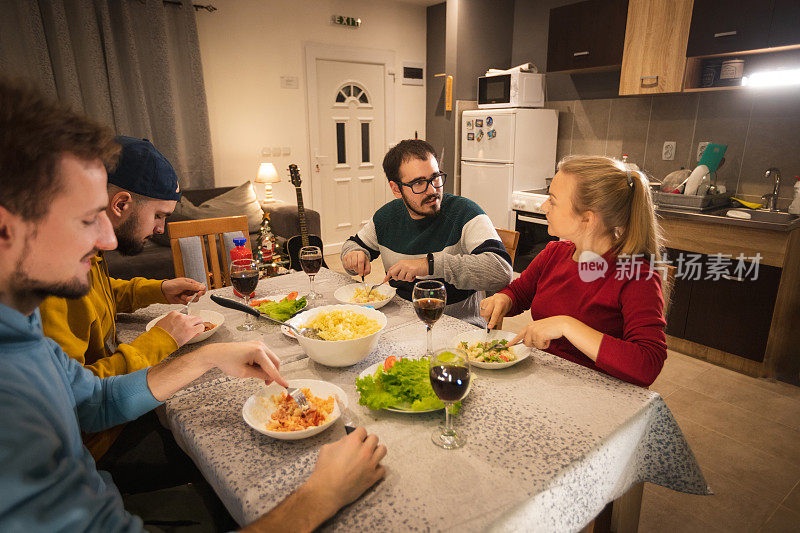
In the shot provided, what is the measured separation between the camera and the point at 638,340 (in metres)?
1.17

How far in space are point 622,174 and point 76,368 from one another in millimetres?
1463

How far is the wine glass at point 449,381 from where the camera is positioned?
2.73 ft

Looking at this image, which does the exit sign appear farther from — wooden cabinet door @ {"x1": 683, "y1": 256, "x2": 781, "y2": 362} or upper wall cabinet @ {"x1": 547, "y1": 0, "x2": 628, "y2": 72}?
wooden cabinet door @ {"x1": 683, "y1": 256, "x2": 781, "y2": 362}

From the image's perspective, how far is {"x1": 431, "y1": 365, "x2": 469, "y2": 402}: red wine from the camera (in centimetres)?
83

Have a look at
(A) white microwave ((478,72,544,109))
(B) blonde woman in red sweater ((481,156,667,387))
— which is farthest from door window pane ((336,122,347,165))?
(B) blonde woman in red sweater ((481,156,667,387))

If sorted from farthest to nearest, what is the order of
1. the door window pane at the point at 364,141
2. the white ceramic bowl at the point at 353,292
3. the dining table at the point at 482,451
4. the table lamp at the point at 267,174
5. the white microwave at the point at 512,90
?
the door window pane at the point at 364,141 < the table lamp at the point at 267,174 < the white microwave at the point at 512,90 < the white ceramic bowl at the point at 353,292 < the dining table at the point at 482,451

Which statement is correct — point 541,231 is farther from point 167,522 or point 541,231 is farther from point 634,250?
point 167,522

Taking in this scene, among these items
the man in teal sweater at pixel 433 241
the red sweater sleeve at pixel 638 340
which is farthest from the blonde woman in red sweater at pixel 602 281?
the man in teal sweater at pixel 433 241

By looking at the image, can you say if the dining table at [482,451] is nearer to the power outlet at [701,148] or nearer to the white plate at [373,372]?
the white plate at [373,372]

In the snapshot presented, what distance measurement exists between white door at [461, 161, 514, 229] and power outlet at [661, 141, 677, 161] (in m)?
1.19

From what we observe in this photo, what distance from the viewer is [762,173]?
307 centimetres

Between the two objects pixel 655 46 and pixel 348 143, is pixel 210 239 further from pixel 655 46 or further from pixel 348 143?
pixel 348 143

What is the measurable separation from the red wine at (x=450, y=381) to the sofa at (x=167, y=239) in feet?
7.39

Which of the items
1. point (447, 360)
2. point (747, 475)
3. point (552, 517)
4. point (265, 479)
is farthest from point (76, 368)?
point (747, 475)
